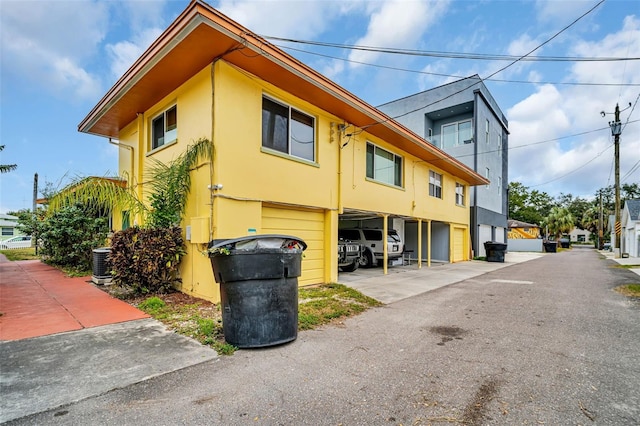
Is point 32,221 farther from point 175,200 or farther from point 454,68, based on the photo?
point 454,68

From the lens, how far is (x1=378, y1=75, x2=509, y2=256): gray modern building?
1900 centimetres

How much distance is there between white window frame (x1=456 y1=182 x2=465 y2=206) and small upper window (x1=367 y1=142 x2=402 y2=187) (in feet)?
22.8

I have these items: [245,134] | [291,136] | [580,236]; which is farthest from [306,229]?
→ [580,236]

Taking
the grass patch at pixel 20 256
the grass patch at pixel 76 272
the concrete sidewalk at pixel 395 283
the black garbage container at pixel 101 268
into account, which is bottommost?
the grass patch at pixel 20 256

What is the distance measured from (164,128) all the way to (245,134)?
117 inches

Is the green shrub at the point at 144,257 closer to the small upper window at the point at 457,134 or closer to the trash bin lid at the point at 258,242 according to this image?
the trash bin lid at the point at 258,242

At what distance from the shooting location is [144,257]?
20.8 feet

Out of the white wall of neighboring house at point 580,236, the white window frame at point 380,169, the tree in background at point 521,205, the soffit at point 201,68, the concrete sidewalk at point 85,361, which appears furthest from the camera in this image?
the white wall of neighboring house at point 580,236

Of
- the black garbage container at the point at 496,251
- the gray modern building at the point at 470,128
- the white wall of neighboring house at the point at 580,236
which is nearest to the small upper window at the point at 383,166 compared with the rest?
the gray modern building at the point at 470,128

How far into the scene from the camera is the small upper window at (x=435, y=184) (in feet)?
49.3

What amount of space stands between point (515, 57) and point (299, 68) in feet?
20.3

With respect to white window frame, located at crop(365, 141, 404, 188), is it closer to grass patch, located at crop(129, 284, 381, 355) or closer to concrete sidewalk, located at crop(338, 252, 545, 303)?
concrete sidewalk, located at crop(338, 252, 545, 303)

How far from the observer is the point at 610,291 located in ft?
27.4

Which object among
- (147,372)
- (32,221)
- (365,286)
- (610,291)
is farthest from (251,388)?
(32,221)
